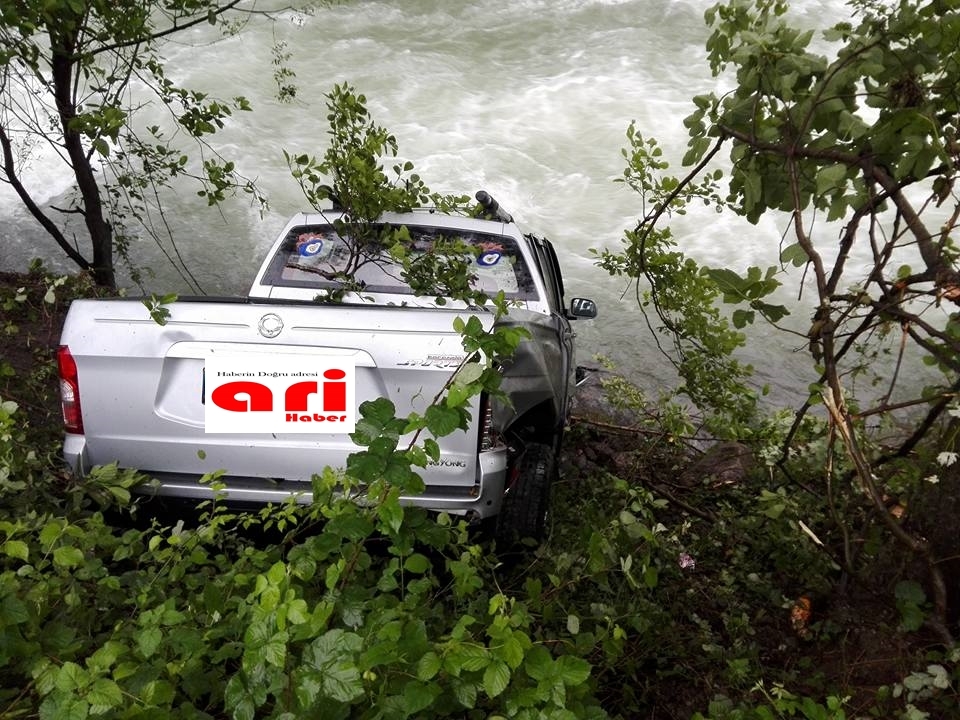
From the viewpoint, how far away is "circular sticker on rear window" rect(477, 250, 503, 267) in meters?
4.79

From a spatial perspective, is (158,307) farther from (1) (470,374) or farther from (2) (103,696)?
(2) (103,696)

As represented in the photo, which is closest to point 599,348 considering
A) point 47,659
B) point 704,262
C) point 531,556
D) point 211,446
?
point 704,262

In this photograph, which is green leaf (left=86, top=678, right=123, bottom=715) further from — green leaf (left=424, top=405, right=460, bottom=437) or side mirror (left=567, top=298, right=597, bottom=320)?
side mirror (left=567, top=298, right=597, bottom=320)

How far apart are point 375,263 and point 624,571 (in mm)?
2568

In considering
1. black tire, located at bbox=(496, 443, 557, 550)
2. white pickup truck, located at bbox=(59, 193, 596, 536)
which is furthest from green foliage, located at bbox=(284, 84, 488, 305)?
white pickup truck, located at bbox=(59, 193, 596, 536)

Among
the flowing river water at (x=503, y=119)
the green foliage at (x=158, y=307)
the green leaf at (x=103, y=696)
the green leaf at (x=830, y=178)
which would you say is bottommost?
the flowing river water at (x=503, y=119)

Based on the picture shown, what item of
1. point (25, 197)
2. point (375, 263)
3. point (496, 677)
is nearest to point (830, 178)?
point (496, 677)

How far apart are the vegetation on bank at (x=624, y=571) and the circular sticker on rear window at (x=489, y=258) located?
23.9 inches

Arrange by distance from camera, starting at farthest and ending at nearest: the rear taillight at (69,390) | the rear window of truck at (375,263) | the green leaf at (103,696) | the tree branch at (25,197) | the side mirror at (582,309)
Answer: the tree branch at (25,197), the side mirror at (582,309), the rear window of truck at (375,263), the rear taillight at (69,390), the green leaf at (103,696)

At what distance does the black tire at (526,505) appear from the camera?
11.8ft

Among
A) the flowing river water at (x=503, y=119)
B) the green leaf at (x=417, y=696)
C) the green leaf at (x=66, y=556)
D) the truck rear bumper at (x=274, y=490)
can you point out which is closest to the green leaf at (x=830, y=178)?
the truck rear bumper at (x=274, y=490)

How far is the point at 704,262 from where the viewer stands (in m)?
10.1

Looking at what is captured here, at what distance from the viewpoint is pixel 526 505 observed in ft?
12.0

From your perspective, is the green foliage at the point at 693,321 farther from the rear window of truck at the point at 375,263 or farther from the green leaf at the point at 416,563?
the green leaf at the point at 416,563
